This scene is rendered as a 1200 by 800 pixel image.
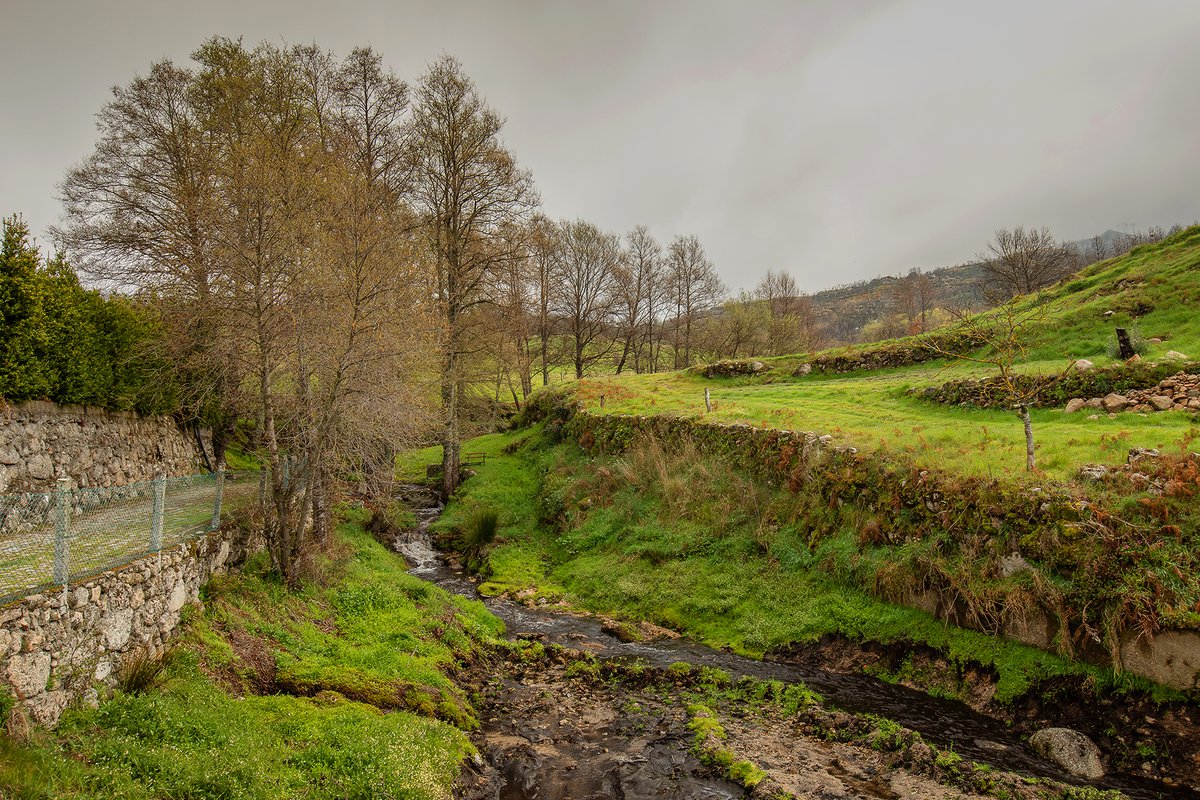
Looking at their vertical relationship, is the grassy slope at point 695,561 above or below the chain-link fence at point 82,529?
below

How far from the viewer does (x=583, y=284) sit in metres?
42.0

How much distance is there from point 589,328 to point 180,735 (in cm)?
3729

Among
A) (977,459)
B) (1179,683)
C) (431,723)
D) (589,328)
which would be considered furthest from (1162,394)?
(589,328)

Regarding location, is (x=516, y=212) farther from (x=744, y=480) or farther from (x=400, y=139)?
(x=744, y=480)

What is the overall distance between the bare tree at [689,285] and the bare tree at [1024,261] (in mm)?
22606

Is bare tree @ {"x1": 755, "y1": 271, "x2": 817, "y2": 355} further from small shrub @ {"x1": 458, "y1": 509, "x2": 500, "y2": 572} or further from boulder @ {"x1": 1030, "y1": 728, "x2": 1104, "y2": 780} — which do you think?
boulder @ {"x1": 1030, "y1": 728, "x2": 1104, "y2": 780}

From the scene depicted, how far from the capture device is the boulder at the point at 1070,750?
7491 millimetres

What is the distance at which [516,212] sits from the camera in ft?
79.5

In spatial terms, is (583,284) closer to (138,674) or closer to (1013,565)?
(1013,565)

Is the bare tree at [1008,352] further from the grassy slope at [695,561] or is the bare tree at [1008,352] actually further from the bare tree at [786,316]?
the bare tree at [786,316]

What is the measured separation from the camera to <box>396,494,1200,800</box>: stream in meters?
7.49

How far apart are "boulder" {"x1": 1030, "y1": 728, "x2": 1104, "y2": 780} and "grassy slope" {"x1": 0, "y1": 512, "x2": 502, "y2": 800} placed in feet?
27.1

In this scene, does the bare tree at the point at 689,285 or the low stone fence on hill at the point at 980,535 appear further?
the bare tree at the point at 689,285

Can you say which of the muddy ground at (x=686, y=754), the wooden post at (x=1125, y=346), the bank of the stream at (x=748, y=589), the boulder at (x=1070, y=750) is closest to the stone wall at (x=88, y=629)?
the muddy ground at (x=686, y=754)
